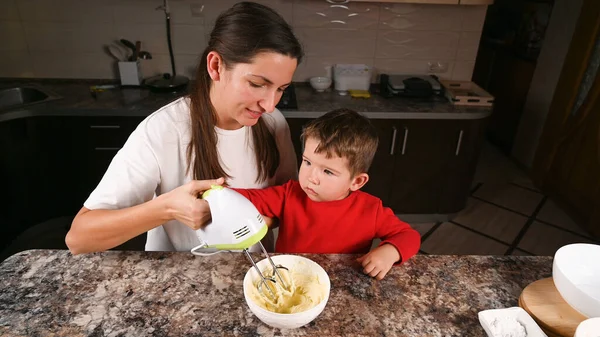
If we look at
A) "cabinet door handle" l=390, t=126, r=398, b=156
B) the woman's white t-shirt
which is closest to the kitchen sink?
the woman's white t-shirt

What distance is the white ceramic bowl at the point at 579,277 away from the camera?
77cm

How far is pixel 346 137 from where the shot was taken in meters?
1.10

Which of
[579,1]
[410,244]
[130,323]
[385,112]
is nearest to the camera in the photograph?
[130,323]

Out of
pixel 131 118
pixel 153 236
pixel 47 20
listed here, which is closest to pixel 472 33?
pixel 131 118

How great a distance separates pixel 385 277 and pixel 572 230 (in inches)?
101

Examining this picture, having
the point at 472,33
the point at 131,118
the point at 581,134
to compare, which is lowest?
the point at 581,134

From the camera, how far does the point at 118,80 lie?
9.18 ft

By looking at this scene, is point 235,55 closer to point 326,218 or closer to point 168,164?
point 168,164

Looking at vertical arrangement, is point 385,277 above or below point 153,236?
above

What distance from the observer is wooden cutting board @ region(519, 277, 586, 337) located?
2.58 ft

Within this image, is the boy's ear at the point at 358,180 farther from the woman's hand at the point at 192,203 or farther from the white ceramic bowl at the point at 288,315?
the woman's hand at the point at 192,203

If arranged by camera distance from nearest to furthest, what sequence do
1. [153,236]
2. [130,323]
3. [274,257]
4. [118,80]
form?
1. [130,323]
2. [274,257]
3. [153,236]
4. [118,80]

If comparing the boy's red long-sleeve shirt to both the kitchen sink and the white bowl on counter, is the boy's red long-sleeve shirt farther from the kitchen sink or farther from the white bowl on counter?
the kitchen sink

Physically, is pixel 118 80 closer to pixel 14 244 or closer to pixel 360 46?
pixel 14 244
